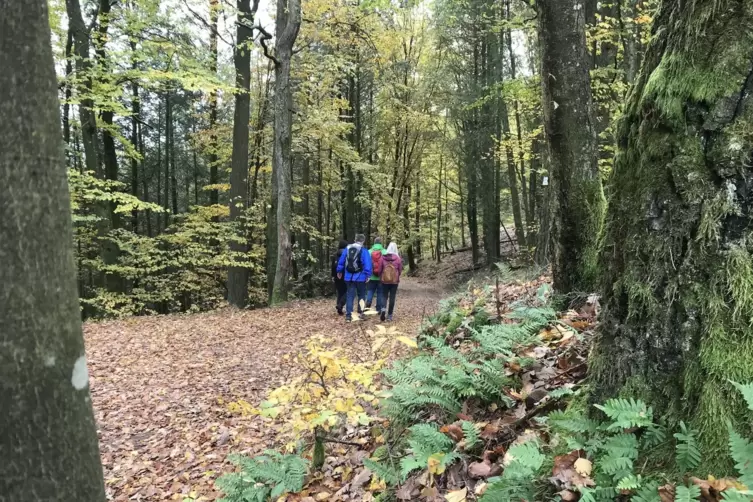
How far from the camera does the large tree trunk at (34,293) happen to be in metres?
1.77

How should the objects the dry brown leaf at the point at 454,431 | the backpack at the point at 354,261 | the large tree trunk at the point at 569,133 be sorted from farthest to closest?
the backpack at the point at 354,261, the large tree trunk at the point at 569,133, the dry brown leaf at the point at 454,431

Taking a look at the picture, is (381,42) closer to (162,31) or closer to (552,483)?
(162,31)

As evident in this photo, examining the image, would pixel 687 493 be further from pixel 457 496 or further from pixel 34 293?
pixel 34 293

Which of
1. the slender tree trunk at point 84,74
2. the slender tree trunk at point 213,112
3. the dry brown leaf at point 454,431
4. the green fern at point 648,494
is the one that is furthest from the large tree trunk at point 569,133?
the slender tree trunk at point 213,112

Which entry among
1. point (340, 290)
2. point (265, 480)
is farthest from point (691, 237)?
point (340, 290)

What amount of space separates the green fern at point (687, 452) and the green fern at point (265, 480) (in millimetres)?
2584

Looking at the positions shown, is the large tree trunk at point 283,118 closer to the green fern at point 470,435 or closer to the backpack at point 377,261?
the backpack at point 377,261

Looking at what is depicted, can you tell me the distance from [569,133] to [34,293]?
464 cm

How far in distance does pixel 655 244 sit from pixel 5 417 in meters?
2.78

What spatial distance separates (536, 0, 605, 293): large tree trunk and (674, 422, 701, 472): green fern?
2.96m

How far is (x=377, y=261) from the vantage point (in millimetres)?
10867

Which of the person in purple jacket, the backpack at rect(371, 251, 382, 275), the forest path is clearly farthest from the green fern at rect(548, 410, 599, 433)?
the backpack at rect(371, 251, 382, 275)

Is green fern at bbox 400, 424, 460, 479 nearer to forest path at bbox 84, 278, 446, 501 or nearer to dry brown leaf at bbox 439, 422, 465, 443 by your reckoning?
dry brown leaf at bbox 439, 422, 465, 443

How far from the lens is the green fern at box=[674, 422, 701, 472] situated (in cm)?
180
